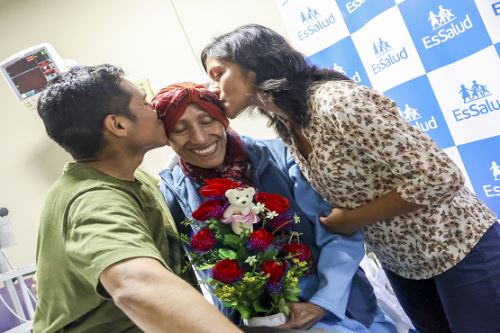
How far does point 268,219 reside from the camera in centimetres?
101

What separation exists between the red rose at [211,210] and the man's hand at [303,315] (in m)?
0.29

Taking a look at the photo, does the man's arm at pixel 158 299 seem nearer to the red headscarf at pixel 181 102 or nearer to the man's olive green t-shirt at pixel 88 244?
the man's olive green t-shirt at pixel 88 244

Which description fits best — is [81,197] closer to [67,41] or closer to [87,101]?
[87,101]

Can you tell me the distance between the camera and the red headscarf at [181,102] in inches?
50.4

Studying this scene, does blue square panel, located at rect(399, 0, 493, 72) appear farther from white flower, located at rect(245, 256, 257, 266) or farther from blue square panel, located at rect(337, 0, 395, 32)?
white flower, located at rect(245, 256, 257, 266)

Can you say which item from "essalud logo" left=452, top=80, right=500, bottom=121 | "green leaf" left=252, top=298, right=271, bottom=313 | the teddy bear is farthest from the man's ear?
"essalud logo" left=452, top=80, right=500, bottom=121

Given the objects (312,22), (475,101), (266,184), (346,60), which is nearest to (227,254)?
(266,184)

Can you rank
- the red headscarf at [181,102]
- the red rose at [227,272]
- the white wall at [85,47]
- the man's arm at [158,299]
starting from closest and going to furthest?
the man's arm at [158,299] → the red rose at [227,272] → the red headscarf at [181,102] → the white wall at [85,47]

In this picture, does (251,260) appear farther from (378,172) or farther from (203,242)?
(378,172)

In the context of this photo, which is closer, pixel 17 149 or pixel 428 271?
pixel 428 271

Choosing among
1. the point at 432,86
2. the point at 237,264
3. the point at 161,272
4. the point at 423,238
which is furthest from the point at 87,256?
the point at 432,86

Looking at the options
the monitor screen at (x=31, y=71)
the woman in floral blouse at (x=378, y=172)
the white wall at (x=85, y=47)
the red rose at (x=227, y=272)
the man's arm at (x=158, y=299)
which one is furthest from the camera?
the white wall at (x=85, y=47)

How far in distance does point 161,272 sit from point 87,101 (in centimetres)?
58

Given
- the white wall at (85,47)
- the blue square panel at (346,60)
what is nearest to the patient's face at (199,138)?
the blue square panel at (346,60)
